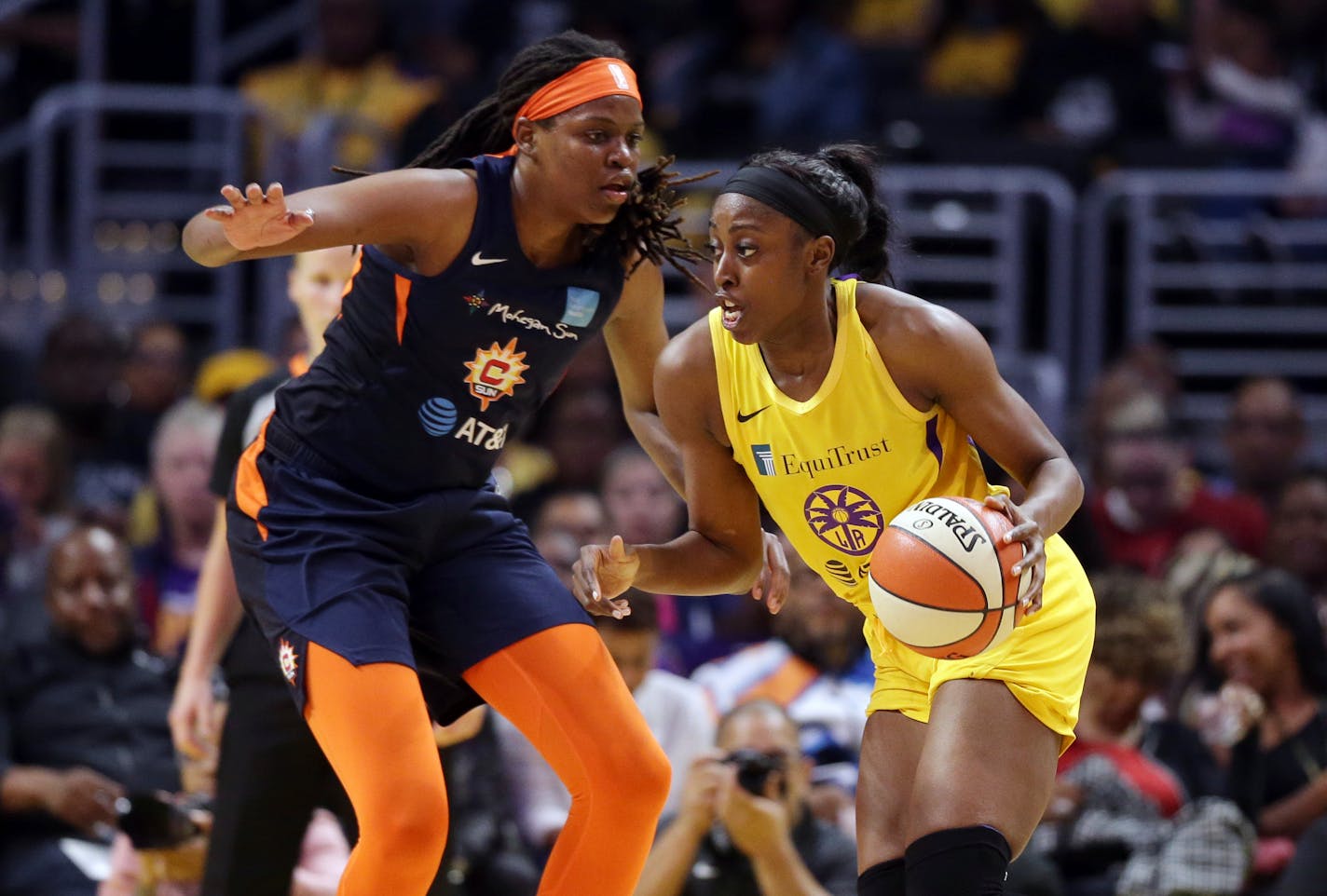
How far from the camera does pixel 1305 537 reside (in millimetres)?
7328

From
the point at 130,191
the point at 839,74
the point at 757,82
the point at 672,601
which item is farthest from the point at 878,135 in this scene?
the point at 130,191

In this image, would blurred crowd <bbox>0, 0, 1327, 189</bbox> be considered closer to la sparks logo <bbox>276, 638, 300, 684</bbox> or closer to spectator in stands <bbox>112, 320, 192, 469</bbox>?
spectator in stands <bbox>112, 320, 192, 469</bbox>

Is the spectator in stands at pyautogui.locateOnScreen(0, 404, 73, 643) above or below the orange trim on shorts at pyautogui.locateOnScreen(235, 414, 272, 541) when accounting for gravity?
below

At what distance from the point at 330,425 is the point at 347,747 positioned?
688 mm

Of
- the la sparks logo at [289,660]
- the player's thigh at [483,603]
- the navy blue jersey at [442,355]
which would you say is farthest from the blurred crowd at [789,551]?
the navy blue jersey at [442,355]

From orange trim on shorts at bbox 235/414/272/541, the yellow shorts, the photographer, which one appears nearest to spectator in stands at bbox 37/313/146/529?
the photographer

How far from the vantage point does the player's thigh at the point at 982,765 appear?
3.58 metres

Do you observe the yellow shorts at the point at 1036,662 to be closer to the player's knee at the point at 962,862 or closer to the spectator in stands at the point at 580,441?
the player's knee at the point at 962,862

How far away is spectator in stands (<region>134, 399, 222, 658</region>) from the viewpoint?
7391 millimetres

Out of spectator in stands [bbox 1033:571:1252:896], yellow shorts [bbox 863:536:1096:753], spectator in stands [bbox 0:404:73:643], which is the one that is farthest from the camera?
spectator in stands [bbox 0:404:73:643]

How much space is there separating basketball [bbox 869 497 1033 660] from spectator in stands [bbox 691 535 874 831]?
2.68m

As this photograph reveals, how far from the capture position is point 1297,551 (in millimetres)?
Answer: 7328

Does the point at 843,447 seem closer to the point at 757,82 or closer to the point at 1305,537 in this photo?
the point at 1305,537

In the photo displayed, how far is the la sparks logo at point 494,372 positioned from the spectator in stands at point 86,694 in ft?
8.53
